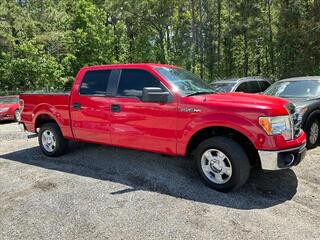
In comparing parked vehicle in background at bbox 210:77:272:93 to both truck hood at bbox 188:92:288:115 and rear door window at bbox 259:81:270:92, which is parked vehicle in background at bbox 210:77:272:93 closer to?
rear door window at bbox 259:81:270:92

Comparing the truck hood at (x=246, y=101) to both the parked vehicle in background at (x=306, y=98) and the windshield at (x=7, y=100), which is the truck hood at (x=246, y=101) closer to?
the parked vehicle in background at (x=306, y=98)

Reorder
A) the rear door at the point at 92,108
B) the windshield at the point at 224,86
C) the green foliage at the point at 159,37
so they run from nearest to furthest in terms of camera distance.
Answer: the rear door at the point at 92,108, the windshield at the point at 224,86, the green foliage at the point at 159,37

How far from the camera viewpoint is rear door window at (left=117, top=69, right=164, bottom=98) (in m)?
5.57

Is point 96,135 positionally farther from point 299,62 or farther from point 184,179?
point 299,62

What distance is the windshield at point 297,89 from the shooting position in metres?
7.86

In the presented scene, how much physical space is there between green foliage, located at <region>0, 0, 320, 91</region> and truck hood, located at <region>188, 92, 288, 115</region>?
18.3 m

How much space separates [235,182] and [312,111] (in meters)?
3.33

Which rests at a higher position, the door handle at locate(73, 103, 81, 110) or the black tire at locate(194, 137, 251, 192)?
the door handle at locate(73, 103, 81, 110)

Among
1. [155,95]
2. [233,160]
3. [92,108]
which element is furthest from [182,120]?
[92,108]

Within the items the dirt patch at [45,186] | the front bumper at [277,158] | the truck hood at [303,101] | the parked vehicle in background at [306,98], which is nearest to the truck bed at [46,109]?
the dirt patch at [45,186]


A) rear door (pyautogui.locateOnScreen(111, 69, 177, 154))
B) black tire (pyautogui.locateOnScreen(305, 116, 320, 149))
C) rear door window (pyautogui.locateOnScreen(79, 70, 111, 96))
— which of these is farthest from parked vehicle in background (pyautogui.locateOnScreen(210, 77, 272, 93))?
rear door (pyautogui.locateOnScreen(111, 69, 177, 154))

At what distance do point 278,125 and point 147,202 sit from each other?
206 centimetres

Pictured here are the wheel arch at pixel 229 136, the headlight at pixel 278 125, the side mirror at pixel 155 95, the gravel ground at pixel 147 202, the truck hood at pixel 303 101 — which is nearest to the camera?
the gravel ground at pixel 147 202

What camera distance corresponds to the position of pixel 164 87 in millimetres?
5344
